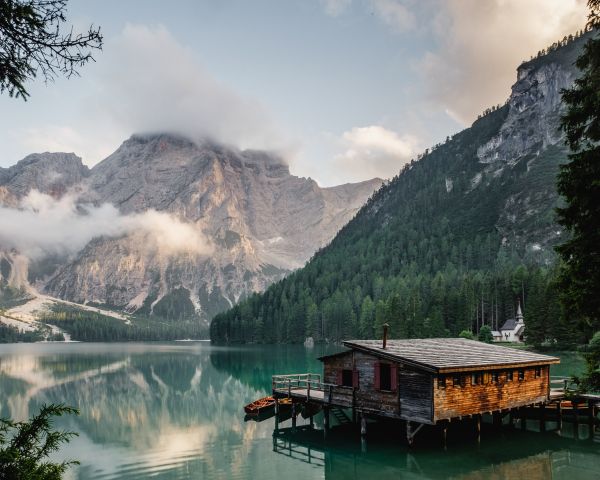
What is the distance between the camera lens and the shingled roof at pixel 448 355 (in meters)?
35.4

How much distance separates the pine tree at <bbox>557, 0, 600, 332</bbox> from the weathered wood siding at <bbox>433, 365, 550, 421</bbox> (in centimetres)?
1750

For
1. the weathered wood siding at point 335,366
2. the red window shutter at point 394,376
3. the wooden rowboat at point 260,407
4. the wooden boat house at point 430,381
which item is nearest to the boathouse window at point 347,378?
the wooden boat house at point 430,381

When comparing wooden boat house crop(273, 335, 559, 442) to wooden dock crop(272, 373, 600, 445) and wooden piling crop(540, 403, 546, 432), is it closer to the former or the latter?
wooden dock crop(272, 373, 600, 445)

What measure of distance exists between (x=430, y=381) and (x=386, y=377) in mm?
4242

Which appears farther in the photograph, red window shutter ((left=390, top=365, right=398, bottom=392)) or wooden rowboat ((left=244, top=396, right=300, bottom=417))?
wooden rowboat ((left=244, top=396, right=300, bottom=417))

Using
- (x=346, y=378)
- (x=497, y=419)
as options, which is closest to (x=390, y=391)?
(x=346, y=378)

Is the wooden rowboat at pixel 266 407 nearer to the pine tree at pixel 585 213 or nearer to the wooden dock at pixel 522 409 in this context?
the wooden dock at pixel 522 409

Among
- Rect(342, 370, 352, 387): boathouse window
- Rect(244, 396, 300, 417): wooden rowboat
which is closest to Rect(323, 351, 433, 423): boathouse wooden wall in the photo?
Rect(342, 370, 352, 387): boathouse window

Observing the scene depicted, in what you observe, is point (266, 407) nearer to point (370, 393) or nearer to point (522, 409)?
point (370, 393)

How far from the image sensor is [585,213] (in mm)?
19859

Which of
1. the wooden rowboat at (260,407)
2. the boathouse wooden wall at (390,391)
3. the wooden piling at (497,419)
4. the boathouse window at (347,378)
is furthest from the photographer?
the wooden rowboat at (260,407)

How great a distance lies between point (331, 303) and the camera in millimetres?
197375

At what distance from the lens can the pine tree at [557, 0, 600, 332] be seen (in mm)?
18406

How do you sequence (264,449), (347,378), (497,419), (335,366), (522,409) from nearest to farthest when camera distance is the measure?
1. (264,449)
2. (347,378)
3. (335,366)
4. (497,419)
5. (522,409)
